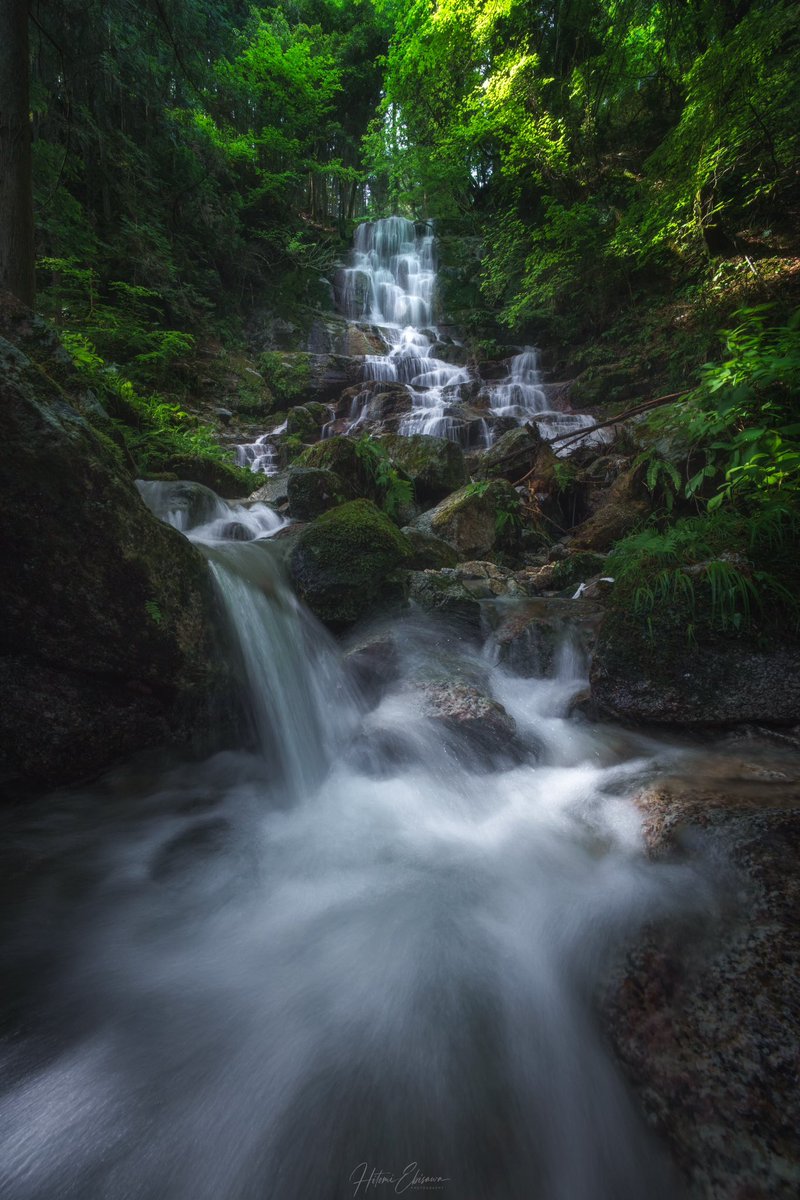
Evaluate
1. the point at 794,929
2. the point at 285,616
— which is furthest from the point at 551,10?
A: the point at 794,929

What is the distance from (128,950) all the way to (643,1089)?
1.92 m

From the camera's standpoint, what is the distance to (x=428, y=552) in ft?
19.6

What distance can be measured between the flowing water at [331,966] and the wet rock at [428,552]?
8.80 ft

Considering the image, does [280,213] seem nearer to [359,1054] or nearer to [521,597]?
[521,597]

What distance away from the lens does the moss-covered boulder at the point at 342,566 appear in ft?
15.1

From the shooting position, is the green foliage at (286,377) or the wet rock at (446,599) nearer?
the wet rock at (446,599)

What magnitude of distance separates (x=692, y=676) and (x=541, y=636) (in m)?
1.50

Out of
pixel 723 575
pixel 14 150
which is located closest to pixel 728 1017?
pixel 723 575

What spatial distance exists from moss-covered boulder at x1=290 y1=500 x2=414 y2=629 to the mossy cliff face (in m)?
1.64

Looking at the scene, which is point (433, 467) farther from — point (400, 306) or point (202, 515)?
point (400, 306)

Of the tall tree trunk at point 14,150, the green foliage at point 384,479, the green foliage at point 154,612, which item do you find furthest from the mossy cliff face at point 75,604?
the green foliage at point 384,479

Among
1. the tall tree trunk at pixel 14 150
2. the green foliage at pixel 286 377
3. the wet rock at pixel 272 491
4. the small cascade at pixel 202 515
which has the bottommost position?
the small cascade at pixel 202 515

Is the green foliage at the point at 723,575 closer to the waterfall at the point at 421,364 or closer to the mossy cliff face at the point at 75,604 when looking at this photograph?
the mossy cliff face at the point at 75,604

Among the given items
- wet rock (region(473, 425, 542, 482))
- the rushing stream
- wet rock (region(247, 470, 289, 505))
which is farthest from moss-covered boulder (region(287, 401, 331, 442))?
wet rock (region(473, 425, 542, 482))
